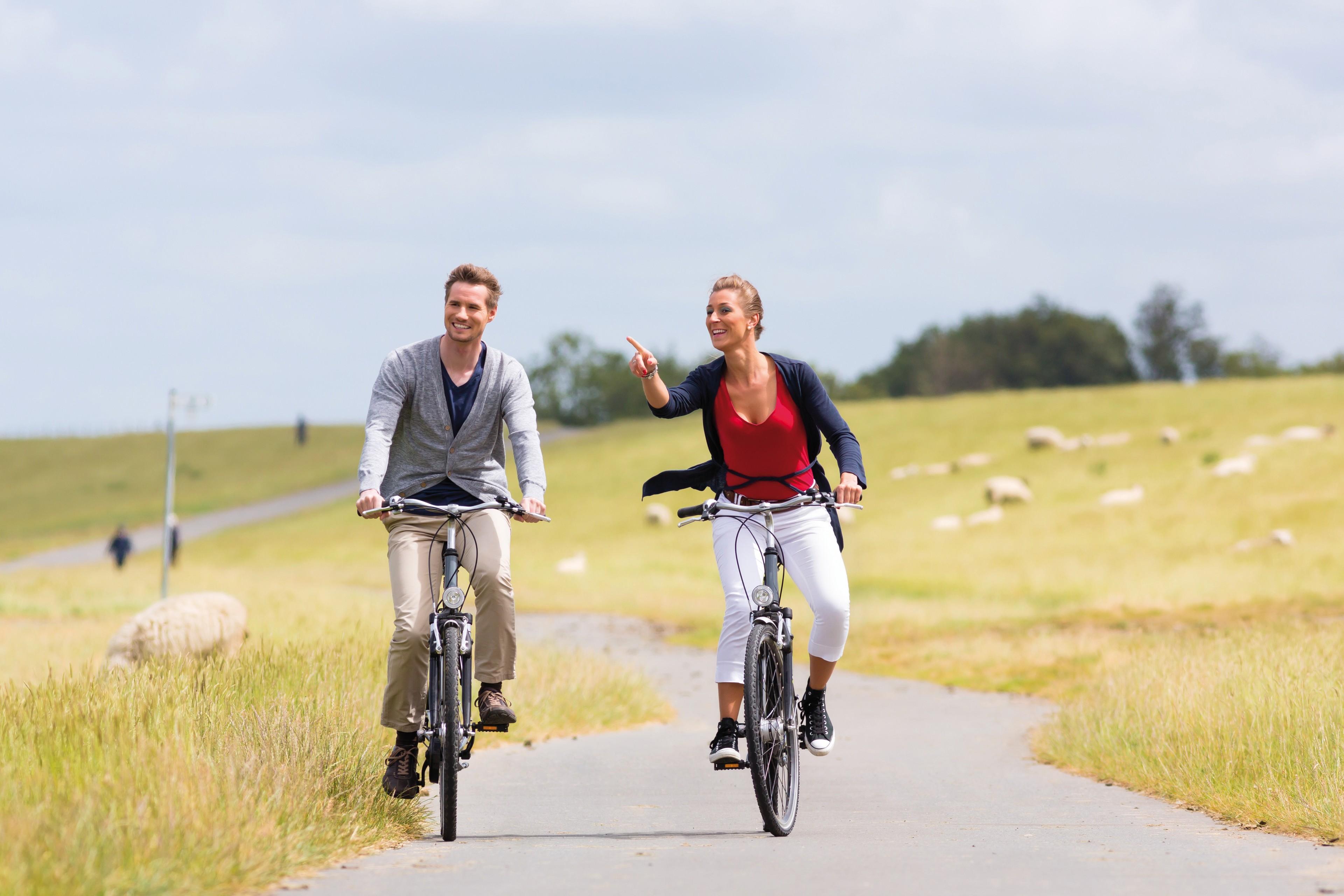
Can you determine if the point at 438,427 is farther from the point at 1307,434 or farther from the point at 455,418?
the point at 1307,434

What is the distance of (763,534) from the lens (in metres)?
7.23

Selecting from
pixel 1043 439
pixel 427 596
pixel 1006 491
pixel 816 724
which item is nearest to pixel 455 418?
pixel 427 596

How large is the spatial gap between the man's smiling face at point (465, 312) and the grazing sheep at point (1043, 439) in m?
53.2

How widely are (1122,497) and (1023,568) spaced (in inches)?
387

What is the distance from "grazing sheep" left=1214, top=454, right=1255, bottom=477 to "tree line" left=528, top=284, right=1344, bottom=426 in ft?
224

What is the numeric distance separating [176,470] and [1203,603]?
80.1m

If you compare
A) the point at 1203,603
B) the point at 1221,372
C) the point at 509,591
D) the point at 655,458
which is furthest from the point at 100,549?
the point at 1221,372

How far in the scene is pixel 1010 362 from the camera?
130125 mm

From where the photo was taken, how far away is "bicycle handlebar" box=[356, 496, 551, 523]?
6.57 metres

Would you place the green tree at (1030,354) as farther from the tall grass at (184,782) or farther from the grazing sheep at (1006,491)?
the tall grass at (184,782)

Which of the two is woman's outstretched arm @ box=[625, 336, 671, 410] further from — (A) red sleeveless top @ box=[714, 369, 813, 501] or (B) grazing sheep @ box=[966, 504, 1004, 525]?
(B) grazing sheep @ box=[966, 504, 1004, 525]

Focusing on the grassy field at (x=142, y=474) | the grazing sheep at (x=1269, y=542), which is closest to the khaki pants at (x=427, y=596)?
the grazing sheep at (x=1269, y=542)

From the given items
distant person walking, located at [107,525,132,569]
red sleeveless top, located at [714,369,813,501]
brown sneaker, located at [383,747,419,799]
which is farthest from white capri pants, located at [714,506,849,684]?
distant person walking, located at [107,525,132,569]

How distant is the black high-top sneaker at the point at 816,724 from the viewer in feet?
24.3
